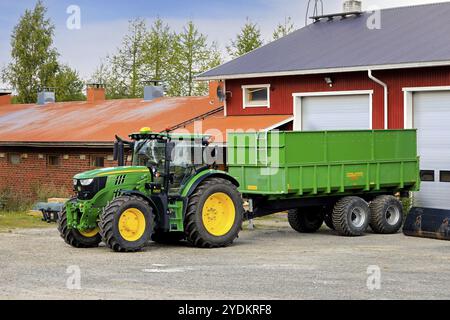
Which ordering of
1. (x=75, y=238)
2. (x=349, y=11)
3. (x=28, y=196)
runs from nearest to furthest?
1. (x=75, y=238)
2. (x=349, y=11)
3. (x=28, y=196)

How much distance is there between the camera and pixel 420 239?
67.6 feet

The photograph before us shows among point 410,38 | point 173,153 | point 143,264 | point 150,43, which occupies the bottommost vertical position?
point 143,264

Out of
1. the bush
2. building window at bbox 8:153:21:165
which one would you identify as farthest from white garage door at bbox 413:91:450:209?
building window at bbox 8:153:21:165

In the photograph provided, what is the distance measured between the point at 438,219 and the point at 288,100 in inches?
403

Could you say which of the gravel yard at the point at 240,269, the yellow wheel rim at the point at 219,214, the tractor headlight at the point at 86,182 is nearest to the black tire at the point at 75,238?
the gravel yard at the point at 240,269

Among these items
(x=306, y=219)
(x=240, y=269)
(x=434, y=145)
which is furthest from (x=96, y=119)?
(x=240, y=269)

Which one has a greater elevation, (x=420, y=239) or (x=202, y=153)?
(x=202, y=153)

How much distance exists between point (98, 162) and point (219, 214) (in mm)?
16814

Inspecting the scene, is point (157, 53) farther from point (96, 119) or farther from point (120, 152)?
point (120, 152)

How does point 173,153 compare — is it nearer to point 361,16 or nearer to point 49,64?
point 361,16

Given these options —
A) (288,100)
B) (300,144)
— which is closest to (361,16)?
(288,100)

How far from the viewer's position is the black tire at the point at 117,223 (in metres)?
17.2

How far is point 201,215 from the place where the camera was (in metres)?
18.3

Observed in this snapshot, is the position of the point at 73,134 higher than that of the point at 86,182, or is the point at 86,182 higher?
the point at 73,134
